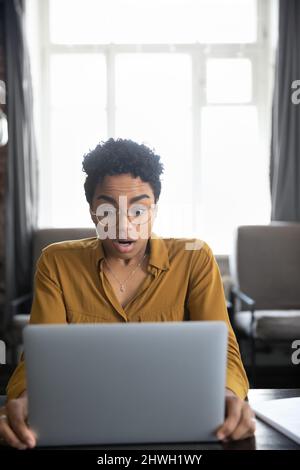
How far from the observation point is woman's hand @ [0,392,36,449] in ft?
3.07

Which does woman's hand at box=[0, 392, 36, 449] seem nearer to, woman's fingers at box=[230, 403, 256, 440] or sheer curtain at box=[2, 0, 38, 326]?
woman's fingers at box=[230, 403, 256, 440]

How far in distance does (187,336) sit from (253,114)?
12.0ft

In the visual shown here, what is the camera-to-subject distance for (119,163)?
4.85 ft

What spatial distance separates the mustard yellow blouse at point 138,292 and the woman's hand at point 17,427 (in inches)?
15.9

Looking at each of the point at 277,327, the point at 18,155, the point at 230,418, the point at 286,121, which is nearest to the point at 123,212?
the point at 230,418

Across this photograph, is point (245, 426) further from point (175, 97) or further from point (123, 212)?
point (175, 97)

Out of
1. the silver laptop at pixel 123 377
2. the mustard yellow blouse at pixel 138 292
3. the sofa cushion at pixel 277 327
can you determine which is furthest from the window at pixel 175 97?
the silver laptop at pixel 123 377

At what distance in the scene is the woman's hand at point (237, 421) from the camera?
38.4 inches

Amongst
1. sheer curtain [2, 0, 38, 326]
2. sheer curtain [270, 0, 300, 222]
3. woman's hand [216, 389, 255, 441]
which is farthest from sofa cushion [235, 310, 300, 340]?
woman's hand [216, 389, 255, 441]

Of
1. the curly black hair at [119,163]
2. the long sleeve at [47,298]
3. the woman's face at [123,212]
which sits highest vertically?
the curly black hair at [119,163]

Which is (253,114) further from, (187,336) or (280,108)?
(187,336)

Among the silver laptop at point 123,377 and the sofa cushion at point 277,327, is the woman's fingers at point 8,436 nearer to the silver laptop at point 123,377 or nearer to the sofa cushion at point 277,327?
the silver laptop at point 123,377

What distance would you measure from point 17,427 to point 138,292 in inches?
23.4

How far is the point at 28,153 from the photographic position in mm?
3967
